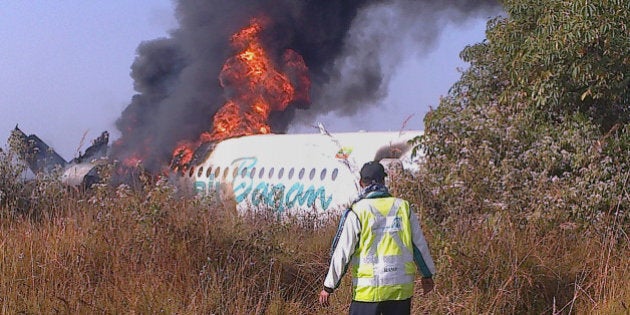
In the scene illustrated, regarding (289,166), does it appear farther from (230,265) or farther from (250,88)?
(230,265)

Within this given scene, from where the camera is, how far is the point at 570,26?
8695mm

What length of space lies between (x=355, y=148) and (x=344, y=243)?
31.5ft

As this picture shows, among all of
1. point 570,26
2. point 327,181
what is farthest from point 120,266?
point 327,181

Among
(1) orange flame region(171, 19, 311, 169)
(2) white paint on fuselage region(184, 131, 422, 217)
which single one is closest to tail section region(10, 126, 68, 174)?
(2) white paint on fuselage region(184, 131, 422, 217)

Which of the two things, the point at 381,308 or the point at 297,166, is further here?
the point at 297,166

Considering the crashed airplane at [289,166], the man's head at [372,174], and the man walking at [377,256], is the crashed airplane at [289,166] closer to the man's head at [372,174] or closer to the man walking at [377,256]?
the man's head at [372,174]

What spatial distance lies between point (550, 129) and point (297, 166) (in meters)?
7.18

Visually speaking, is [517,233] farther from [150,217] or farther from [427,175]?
[150,217]

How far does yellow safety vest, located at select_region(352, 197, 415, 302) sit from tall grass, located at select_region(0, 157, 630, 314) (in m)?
1.38

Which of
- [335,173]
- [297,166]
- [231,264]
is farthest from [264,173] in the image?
[231,264]

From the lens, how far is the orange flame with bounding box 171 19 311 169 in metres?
21.5

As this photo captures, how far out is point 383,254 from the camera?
476cm

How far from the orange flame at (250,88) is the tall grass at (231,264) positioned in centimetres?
1345

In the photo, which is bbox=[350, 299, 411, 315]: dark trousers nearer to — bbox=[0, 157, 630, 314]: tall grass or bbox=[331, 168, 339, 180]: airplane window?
bbox=[0, 157, 630, 314]: tall grass
